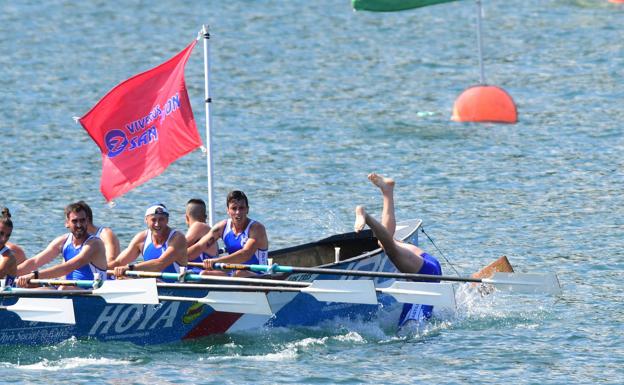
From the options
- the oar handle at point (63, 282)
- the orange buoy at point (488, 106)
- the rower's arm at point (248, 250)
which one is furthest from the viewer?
the orange buoy at point (488, 106)

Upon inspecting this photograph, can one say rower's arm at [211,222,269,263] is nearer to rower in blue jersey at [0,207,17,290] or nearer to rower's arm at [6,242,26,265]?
rower's arm at [6,242,26,265]

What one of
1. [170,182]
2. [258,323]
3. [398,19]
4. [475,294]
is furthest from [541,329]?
[398,19]

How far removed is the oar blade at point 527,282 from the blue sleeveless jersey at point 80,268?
5043 millimetres

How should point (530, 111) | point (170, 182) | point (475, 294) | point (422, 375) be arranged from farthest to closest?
point (530, 111)
point (170, 182)
point (475, 294)
point (422, 375)

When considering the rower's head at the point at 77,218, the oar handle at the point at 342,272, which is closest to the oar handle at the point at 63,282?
the rower's head at the point at 77,218

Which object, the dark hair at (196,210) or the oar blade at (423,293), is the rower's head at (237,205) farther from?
the oar blade at (423,293)

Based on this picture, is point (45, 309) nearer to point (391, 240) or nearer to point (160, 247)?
point (160, 247)

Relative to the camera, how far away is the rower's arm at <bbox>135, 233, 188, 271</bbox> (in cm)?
1991

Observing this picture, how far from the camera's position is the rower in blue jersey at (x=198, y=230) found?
21297 millimetres

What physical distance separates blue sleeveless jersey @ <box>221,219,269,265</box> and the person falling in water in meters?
1.46

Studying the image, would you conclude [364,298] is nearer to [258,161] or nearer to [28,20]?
[258,161]

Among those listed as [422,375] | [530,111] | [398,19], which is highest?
[398,19]

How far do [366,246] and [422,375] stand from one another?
4.83 metres

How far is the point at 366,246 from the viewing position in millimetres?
22891
